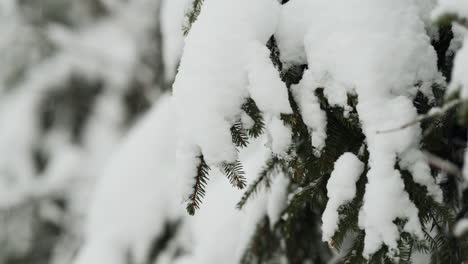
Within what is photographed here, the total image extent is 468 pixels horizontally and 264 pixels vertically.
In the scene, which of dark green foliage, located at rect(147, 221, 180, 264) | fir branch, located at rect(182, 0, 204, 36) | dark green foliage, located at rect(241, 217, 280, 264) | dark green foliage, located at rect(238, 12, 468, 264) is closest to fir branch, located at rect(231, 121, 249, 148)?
dark green foliage, located at rect(238, 12, 468, 264)

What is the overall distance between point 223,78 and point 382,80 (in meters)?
0.40

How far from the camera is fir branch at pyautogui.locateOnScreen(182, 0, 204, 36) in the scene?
1.29 metres

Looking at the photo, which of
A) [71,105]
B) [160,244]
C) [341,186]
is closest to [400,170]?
[341,186]

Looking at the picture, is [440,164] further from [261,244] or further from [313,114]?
[261,244]

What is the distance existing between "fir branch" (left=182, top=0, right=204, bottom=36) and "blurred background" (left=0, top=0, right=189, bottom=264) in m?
3.79

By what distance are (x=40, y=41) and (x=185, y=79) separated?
16.4ft

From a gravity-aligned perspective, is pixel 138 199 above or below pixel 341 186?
above

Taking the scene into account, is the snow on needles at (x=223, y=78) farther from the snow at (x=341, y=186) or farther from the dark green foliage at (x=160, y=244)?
the dark green foliage at (x=160, y=244)

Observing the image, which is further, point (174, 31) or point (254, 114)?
point (174, 31)

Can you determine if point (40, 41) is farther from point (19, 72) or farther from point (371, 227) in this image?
point (371, 227)

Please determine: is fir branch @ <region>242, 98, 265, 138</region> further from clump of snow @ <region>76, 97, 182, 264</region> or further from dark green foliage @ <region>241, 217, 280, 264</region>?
clump of snow @ <region>76, 97, 182, 264</region>

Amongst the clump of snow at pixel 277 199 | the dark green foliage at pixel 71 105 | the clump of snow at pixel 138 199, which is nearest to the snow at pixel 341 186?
the clump of snow at pixel 277 199

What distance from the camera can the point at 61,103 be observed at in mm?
5684

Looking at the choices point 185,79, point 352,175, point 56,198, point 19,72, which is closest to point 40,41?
point 19,72
